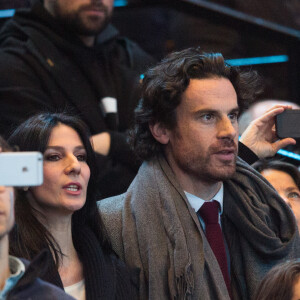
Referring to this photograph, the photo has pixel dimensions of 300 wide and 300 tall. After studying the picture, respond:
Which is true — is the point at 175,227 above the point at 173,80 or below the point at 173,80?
below

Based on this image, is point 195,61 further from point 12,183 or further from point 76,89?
point 12,183

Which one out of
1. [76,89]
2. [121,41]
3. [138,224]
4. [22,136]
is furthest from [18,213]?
[121,41]

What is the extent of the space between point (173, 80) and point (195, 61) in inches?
4.2

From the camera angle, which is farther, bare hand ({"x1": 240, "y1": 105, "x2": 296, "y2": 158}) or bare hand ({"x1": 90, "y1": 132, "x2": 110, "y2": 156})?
bare hand ({"x1": 90, "y1": 132, "x2": 110, "y2": 156})

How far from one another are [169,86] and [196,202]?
423mm

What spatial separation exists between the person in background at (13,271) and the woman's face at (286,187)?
143cm

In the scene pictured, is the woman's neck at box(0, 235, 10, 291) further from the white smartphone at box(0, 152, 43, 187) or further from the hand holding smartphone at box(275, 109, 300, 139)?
the hand holding smartphone at box(275, 109, 300, 139)

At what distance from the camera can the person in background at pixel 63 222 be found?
2.48m

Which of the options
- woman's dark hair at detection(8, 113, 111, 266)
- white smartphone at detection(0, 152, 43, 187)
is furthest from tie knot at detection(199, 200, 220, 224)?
white smartphone at detection(0, 152, 43, 187)

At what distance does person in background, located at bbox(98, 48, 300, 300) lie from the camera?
2664 millimetres

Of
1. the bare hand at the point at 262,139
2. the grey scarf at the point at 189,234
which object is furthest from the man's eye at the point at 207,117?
the bare hand at the point at 262,139

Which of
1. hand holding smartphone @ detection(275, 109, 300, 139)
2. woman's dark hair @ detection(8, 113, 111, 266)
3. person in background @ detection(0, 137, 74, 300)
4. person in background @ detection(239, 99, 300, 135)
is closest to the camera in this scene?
person in background @ detection(0, 137, 74, 300)

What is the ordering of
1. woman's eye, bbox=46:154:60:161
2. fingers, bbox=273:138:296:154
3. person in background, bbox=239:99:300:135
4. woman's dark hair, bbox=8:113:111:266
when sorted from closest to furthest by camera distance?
woman's dark hair, bbox=8:113:111:266 → woman's eye, bbox=46:154:60:161 → fingers, bbox=273:138:296:154 → person in background, bbox=239:99:300:135

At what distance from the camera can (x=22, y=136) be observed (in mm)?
2582
